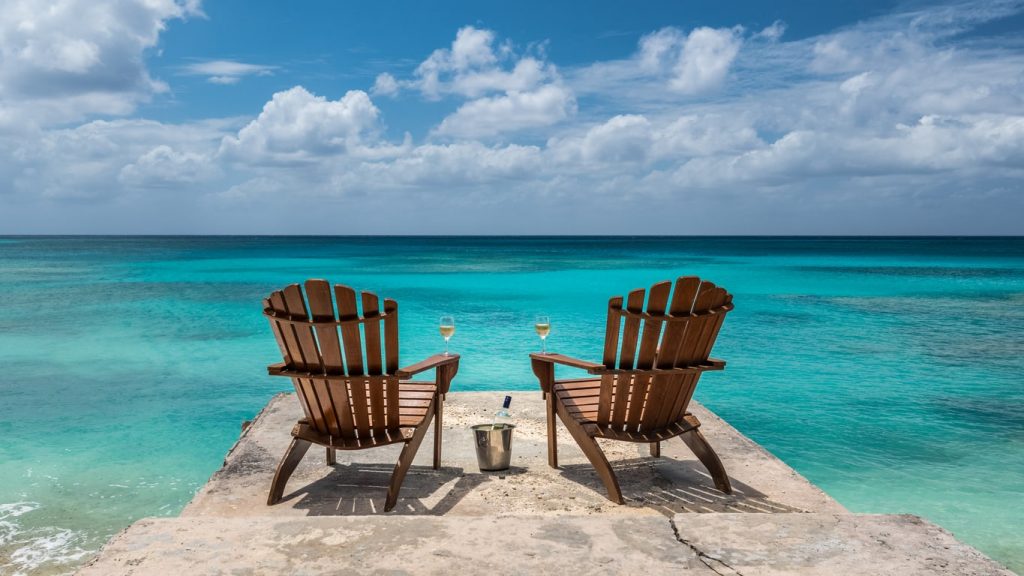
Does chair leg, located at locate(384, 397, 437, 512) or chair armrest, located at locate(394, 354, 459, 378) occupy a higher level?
chair armrest, located at locate(394, 354, 459, 378)

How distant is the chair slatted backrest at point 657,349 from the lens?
376 centimetres

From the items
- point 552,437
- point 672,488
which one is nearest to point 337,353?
point 552,437

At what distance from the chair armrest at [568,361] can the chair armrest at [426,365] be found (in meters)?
0.51

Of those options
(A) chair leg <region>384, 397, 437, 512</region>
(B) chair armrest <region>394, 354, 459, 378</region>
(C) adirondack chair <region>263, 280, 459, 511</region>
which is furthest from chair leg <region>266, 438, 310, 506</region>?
(B) chair armrest <region>394, 354, 459, 378</region>

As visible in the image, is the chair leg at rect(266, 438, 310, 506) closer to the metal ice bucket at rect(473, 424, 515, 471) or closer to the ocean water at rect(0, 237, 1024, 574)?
the metal ice bucket at rect(473, 424, 515, 471)

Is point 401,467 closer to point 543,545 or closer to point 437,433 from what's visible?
point 437,433

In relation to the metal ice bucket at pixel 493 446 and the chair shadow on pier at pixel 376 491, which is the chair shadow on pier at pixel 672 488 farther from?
the chair shadow on pier at pixel 376 491

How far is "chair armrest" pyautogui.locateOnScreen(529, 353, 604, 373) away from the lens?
386cm

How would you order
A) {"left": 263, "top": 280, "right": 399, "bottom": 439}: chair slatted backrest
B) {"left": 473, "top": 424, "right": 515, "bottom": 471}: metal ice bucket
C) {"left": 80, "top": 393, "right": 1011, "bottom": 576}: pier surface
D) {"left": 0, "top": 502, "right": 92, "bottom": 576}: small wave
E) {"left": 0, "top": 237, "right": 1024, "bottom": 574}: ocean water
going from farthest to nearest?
1. {"left": 0, "top": 237, "right": 1024, "bottom": 574}: ocean water
2. {"left": 473, "top": 424, "right": 515, "bottom": 471}: metal ice bucket
3. {"left": 0, "top": 502, "right": 92, "bottom": 576}: small wave
4. {"left": 263, "top": 280, "right": 399, "bottom": 439}: chair slatted backrest
5. {"left": 80, "top": 393, "right": 1011, "bottom": 576}: pier surface

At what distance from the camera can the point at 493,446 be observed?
4262 mm

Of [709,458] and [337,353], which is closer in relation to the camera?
[337,353]

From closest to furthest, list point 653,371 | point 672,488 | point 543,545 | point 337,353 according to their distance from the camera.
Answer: point 543,545, point 337,353, point 653,371, point 672,488

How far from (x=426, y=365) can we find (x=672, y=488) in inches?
60.8

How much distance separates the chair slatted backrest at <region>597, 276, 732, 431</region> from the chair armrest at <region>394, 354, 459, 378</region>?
0.95 metres
